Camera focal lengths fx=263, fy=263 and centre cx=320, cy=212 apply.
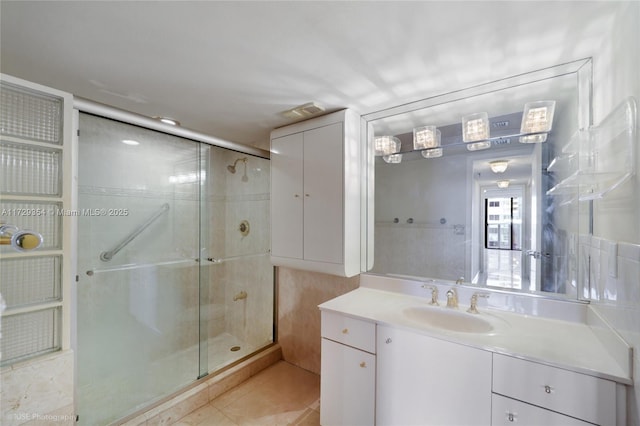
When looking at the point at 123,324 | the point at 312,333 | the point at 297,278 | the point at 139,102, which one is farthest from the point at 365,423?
the point at 139,102

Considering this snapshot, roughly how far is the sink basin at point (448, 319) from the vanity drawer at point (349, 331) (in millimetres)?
262

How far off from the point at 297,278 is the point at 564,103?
7.13 ft

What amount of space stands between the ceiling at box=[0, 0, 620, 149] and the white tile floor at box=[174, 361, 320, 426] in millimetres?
2093

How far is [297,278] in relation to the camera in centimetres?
242

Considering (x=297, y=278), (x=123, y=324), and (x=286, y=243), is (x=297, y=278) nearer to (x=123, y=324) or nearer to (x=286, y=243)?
(x=286, y=243)

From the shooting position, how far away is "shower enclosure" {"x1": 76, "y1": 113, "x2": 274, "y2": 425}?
5.81 ft

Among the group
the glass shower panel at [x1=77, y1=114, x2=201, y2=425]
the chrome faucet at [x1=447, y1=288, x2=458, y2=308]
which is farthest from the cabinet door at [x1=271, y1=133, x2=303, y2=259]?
the chrome faucet at [x1=447, y1=288, x2=458, y2=308]

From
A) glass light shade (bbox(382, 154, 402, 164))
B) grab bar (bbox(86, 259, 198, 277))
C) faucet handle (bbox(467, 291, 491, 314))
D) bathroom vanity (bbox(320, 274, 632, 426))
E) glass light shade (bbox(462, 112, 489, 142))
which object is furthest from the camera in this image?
glass light shade (bbox(382, 154, 402, 164))

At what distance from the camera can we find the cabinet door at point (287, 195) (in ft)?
6.52

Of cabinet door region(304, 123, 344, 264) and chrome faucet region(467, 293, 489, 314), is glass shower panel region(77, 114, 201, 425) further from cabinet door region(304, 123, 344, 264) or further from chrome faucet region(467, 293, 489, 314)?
chrome faucet region(467, 293, 489, 314)

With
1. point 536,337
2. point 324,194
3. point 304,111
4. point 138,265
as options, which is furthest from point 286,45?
point 138,265

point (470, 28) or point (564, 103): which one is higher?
point (470, 28)

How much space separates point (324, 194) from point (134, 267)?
1589 millimetres

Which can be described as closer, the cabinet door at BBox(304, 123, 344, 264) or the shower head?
the cabinet door at BBox(304, 123, 344, 264)
